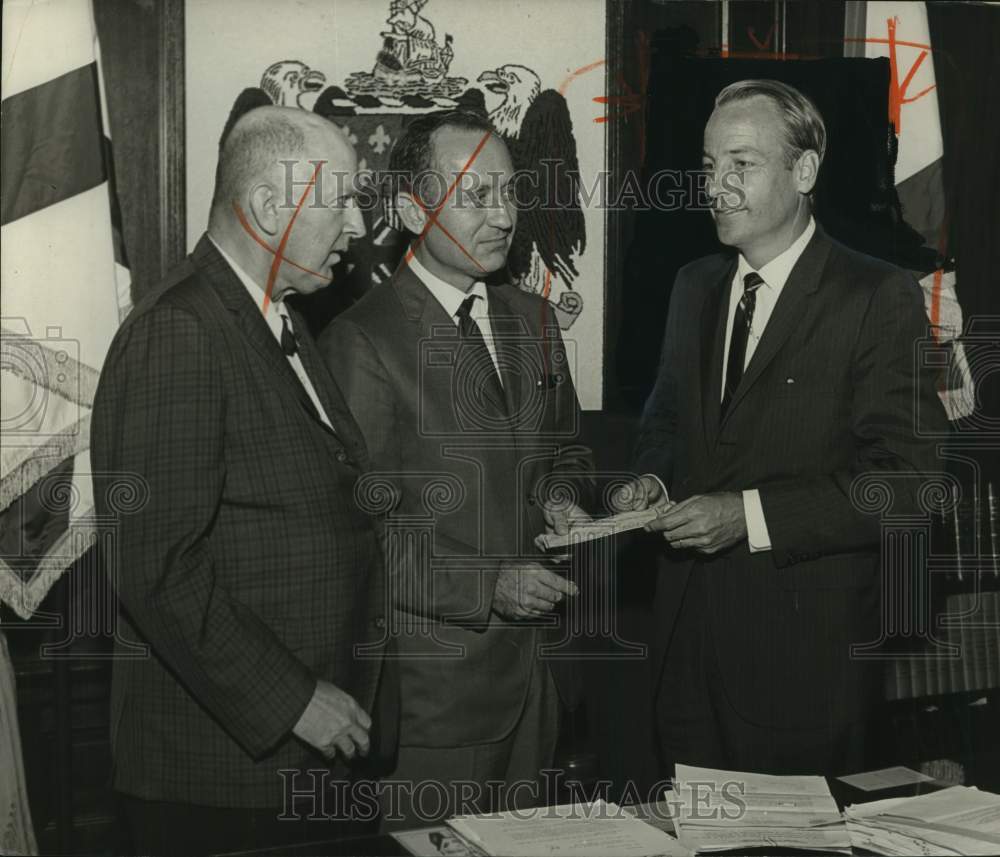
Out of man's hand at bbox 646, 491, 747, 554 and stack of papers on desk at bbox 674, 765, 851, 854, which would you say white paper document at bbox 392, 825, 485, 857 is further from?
man's hand at bbox 646, 491, 747, 554

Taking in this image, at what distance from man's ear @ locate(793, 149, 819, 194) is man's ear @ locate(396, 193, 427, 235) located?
0.86m

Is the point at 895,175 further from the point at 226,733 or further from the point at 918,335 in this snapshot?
the point at 226,733

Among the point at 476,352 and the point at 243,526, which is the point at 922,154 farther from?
the point at 243,526

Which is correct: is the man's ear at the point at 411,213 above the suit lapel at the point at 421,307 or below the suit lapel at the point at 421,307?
above

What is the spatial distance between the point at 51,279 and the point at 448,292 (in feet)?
2.74

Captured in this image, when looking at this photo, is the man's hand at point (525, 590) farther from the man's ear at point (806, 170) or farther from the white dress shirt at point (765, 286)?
the man's ear at point (806, 170)

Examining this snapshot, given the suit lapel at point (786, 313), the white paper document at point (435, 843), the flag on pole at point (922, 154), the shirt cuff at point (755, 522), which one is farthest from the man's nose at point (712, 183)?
the white paper document at point (435, 843)

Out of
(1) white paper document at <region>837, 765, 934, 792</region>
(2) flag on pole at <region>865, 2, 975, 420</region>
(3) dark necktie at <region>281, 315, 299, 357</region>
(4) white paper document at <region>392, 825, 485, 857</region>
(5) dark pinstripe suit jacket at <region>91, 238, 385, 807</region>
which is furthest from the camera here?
(2) flag on pole at <region>865, 2, 975, 420</region>

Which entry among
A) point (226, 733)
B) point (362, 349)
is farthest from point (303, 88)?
point (226, 733)

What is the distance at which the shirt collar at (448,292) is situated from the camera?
2639 millimetres

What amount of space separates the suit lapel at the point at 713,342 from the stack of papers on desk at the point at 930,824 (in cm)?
89

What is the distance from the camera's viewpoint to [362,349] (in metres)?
2.60

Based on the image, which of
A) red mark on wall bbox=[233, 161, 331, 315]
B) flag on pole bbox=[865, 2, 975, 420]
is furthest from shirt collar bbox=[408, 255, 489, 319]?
flag on pole bbox=[865, 2, 975, 420]

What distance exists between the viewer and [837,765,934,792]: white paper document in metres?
2.73
